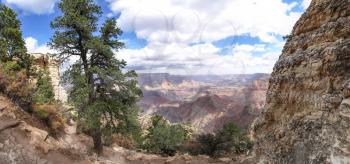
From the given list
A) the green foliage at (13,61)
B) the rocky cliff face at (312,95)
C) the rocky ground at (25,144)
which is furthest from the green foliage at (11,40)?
the rocky cliff face at (312,95)

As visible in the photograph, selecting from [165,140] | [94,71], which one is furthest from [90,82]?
[165,140]

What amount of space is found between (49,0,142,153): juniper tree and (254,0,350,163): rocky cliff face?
52.9ft

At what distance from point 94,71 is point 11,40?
42.4 feet

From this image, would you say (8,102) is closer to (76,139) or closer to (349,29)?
(76,139)

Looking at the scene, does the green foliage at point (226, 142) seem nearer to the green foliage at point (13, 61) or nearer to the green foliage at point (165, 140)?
the green foliage at point (165, 140)

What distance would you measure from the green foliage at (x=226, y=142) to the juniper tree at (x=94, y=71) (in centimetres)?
2008

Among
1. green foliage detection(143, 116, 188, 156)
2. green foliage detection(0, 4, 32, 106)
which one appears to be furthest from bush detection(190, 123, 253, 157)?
green foliage detection(0, 4, 32, 106)

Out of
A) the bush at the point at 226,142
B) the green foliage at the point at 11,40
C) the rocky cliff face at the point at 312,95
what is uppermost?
the green foliage at the point at 11,40

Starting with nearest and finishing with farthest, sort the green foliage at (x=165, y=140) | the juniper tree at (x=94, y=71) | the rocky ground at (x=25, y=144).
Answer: the rocky ground at (x=25, y=144)
the juniper tree at (x=94, y=71)
the green foliage at (x=165, y=140)

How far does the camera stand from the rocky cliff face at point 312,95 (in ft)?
29.9

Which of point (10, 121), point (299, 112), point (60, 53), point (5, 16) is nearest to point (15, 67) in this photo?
point (5, 16)

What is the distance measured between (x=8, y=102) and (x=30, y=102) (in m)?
4.24

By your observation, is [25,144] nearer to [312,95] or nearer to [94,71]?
[94,71]

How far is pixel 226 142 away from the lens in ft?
156
